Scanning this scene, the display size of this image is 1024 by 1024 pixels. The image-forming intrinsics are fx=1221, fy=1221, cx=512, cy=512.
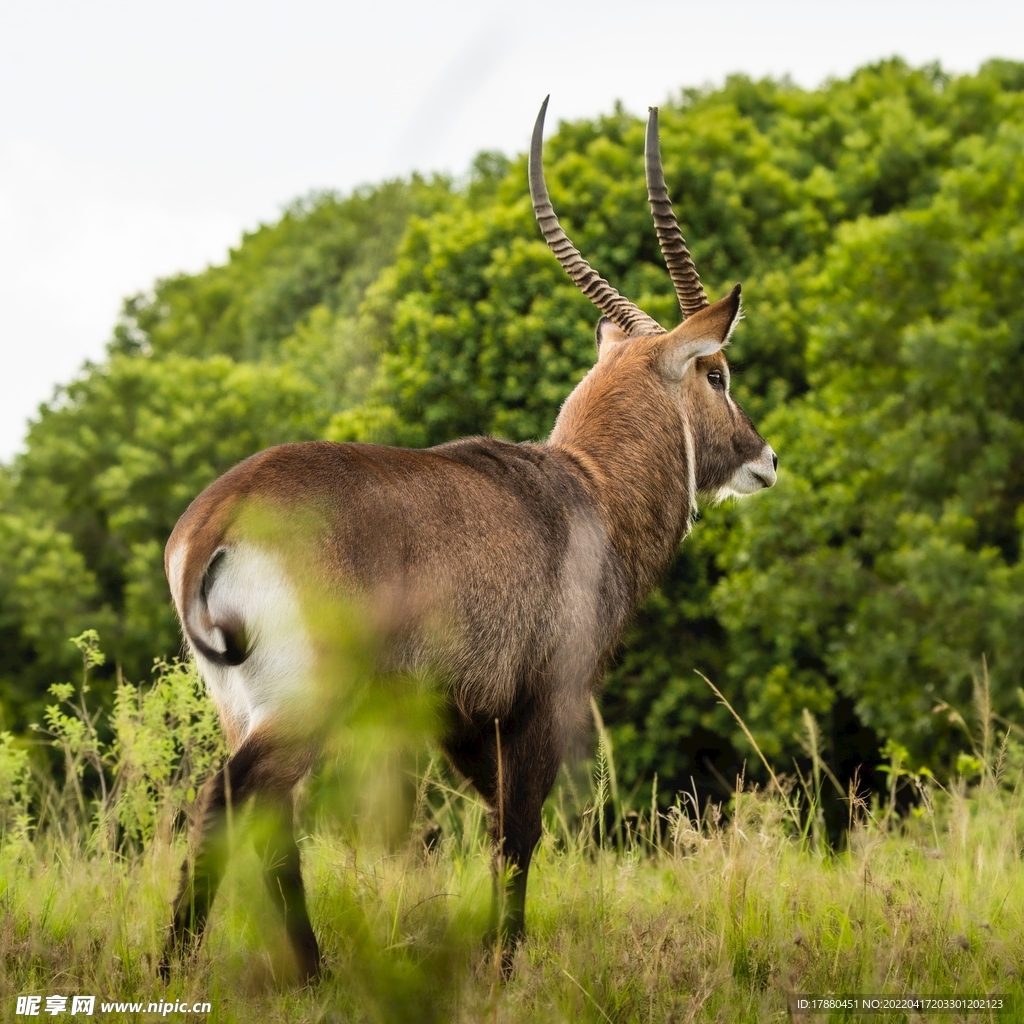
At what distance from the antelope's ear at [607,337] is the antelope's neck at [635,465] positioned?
1.14 ft

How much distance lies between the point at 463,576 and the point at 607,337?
7.04ft

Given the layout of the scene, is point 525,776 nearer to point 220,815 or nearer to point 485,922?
point 485,922

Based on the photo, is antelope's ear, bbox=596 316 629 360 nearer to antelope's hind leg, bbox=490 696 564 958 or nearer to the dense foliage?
antelope's hind leg, bbox=490 696 564 958

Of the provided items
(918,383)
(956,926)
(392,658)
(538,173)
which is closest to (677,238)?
(538,173)

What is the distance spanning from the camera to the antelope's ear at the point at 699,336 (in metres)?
4.43

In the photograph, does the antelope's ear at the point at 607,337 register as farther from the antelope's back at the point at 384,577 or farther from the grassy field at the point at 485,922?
the grassy field at the point at 485,922

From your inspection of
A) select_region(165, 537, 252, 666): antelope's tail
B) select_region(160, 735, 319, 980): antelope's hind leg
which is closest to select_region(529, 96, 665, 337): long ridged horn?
select_region(165, 537, 252, 666): antelope's tail

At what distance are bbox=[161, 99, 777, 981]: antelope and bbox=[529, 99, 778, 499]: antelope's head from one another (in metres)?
Result: 0.01

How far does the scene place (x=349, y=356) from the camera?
610 inches

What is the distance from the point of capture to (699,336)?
4543 millimetres

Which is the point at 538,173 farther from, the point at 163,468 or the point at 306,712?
the point at 163,468

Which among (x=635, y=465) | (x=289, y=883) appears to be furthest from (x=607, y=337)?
(x=289, y=883)

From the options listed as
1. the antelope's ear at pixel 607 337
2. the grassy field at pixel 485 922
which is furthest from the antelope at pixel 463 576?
the antelope's ear at pixel 607 337

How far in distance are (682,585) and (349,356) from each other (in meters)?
5.11
